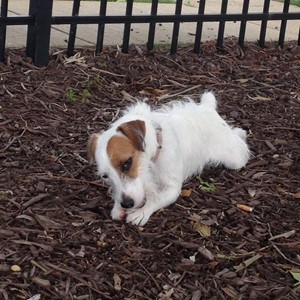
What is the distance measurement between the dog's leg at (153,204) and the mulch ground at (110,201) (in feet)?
0.16

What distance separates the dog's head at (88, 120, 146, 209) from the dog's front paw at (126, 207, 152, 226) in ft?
0.30

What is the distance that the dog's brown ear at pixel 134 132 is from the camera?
386cm

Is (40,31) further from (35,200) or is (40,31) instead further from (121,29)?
(35,200)

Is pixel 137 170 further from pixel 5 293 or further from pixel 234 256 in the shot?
pixel 5 293

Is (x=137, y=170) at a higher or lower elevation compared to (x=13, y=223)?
higher

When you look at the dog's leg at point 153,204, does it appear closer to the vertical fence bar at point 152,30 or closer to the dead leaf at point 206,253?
the dead leaf at point 206,253

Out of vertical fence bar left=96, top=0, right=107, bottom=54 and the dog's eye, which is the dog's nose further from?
vertical fence bar left=96, top=0, right=107, bottom=54

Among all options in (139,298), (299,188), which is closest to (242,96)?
(299,188)

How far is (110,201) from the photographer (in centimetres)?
418

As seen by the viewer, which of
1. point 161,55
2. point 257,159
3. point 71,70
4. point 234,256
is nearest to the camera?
point 234,256

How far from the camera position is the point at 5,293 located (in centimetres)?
320

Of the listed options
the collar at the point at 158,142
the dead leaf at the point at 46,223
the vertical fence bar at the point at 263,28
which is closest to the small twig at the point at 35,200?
the dead leaf at the point at 46,223

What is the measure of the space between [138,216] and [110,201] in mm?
272

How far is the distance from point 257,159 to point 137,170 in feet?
4.43
